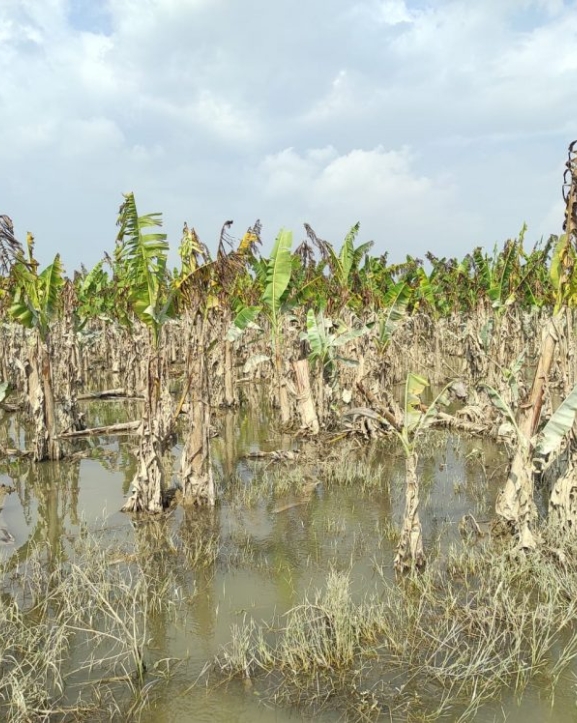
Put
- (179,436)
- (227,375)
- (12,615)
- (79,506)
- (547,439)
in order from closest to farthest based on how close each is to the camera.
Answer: (12,615), (547,439), (79,506), (179,436), (227,375)

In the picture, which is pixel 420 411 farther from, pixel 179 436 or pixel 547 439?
pixel 179 436

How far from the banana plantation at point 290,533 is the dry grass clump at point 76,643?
0.08 ft

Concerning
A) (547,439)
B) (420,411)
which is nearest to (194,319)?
(420,411)

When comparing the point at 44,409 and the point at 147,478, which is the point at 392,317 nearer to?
the point at 147,478

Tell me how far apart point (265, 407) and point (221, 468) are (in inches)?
221

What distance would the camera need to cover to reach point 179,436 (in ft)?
42.5

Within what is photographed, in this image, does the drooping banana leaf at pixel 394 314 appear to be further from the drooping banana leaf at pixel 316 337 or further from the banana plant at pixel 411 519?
the banana plant at pixel 411 519

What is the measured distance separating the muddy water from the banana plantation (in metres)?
0.03

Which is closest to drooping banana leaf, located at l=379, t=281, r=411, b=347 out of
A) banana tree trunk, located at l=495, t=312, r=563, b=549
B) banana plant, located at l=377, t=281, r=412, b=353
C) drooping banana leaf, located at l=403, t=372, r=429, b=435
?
banana plant, located at l=377, t=281, r=412, b=353

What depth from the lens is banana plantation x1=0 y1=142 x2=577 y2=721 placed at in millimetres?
4098

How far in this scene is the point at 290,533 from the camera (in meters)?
7.15

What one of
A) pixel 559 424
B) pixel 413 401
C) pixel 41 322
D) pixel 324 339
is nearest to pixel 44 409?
pixel 41 322

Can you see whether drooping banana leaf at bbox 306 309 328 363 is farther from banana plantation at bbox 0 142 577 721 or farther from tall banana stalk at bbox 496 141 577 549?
tall banana stalk at bbox 496 141 577 549

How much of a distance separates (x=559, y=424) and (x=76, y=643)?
4965 millimetres
